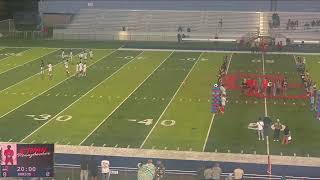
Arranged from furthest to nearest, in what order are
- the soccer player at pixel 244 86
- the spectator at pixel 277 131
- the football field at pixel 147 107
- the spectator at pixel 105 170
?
1. the soccer player at pixel 244 86
2. the spectator at pixel 277 131
3. the football field at pixel 147 107
4. the spectator at pixel 105 170

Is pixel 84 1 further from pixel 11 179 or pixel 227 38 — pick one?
pixel 11 179

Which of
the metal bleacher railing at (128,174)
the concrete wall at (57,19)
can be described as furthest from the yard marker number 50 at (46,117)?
the concrete wall at (57,19)

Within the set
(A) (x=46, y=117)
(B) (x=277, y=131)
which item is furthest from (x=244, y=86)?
(A) (x=46, y=117)

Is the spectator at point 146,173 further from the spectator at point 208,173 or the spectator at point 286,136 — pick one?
the spectator at point 286,136

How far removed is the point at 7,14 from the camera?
62094 millimetres

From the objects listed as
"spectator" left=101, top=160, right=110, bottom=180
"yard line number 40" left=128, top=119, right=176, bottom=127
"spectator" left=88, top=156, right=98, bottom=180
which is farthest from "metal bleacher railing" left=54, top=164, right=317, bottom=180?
"yard line number 40" left=128, top=119, right=176, bottom=127

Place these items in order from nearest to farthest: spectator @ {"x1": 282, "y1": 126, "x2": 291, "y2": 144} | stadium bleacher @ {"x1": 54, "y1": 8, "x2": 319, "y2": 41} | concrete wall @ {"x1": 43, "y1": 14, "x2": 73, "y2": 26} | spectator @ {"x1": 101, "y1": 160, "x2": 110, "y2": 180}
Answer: spectator @ {"x1": 101, "y1": 160, "x2": 110, "y2": 180}, spectator @ {"x1": 282, "y1": 126, "x2": 291, "y2": 144}, stadium bleacher @ {"x1": 54, "y1": 8, "x2": 319, "y2": 41}, concrete wall @ {"x1": 43, "y1": 14, "x2": 73, "y2": 26}

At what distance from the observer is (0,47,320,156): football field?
68.1ft
